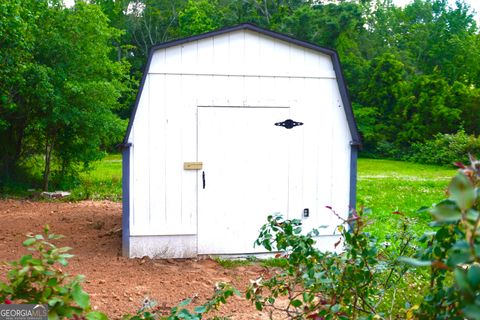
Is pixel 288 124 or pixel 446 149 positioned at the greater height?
pixel 288 124

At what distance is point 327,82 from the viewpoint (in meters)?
7.45

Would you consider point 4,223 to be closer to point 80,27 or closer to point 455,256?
point 80,27

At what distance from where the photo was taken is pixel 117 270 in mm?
6621

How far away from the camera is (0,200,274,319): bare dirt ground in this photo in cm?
546

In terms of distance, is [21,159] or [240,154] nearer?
[240,154]

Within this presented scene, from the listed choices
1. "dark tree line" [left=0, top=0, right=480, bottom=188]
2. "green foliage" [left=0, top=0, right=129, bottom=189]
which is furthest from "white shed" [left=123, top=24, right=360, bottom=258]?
"green foliage" [left=0, top=0, right=129, bottom=189]

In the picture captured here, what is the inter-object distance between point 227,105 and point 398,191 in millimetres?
9579

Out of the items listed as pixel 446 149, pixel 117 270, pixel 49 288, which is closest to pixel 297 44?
pixel 117 270

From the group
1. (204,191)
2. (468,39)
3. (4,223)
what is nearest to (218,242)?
(204,191)

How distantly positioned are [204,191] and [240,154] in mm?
653

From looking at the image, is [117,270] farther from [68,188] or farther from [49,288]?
[68,188]

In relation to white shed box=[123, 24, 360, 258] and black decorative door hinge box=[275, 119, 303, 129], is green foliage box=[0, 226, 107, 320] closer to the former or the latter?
white shed box=[123, 24, 360, 258]

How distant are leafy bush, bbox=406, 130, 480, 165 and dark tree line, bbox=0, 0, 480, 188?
1.16 metres

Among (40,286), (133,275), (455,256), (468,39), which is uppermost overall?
(468,39)
